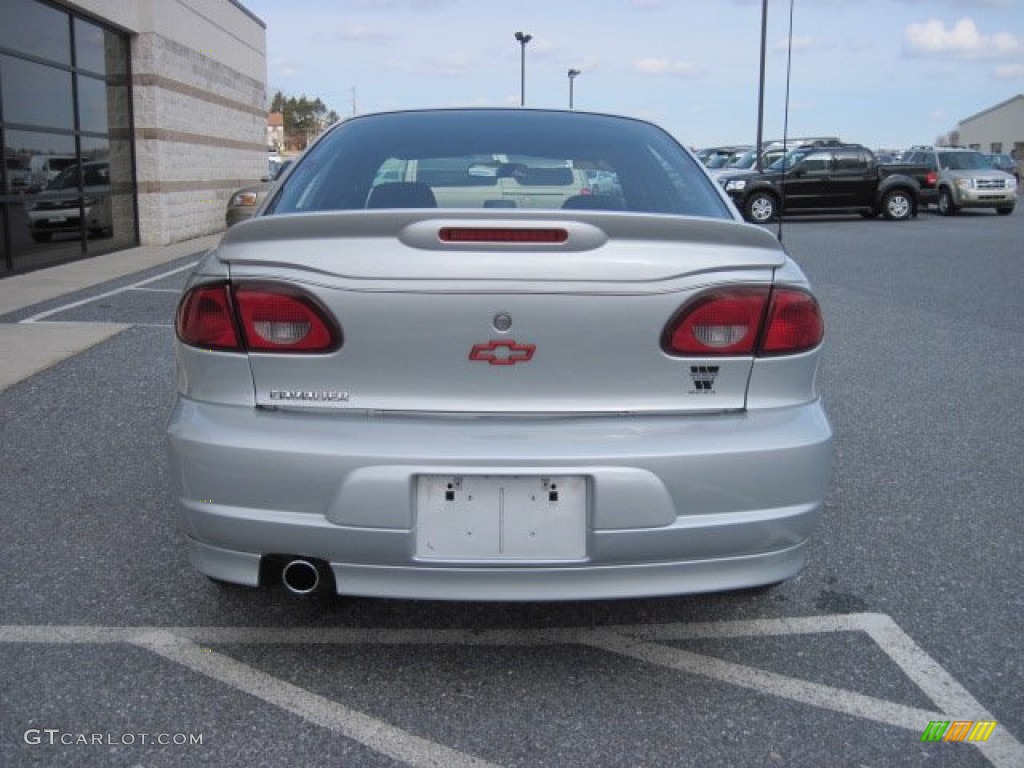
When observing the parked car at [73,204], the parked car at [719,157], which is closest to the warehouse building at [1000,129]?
the parked car at [719,157]

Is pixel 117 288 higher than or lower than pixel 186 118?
lower

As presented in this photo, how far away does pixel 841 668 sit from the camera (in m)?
2.90

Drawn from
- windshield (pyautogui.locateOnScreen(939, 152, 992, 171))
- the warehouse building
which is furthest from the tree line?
windshield (pyautogui.locateOnScreen(939, 152, 992, 171))

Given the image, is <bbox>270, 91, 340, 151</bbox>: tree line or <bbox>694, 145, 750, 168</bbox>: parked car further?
<bbox>270, 91, 340, 151</bbox>: tree line

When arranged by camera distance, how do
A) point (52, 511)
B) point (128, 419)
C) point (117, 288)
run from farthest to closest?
point (117, 288)
point (128, 419)
point (52, 511)

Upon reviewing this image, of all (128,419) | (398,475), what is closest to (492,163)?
(398,475)

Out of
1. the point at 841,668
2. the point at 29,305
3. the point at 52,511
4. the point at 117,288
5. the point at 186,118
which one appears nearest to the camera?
the point at 841,668

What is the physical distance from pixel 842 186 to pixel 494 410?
75.6ft

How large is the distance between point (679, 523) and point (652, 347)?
44 cm

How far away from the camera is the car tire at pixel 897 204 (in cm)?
2408

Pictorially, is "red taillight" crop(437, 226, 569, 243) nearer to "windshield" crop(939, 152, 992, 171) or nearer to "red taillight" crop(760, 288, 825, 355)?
"red taillight" crop(760, 288, 825, 355)

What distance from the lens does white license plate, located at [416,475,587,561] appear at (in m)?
2.48

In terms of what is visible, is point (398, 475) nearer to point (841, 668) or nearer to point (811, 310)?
point (811, 310)

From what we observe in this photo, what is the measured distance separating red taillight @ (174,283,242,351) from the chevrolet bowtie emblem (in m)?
0.61
